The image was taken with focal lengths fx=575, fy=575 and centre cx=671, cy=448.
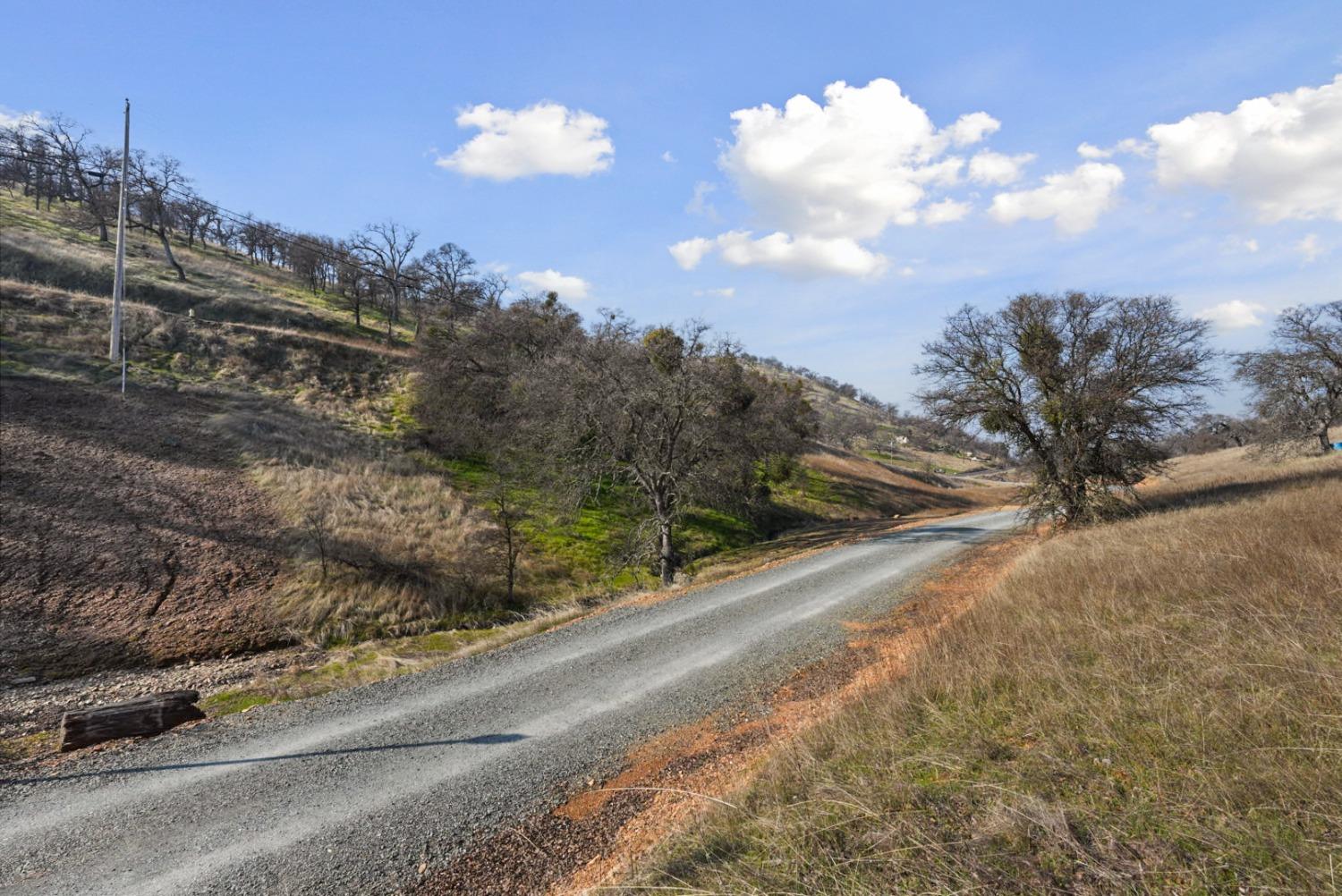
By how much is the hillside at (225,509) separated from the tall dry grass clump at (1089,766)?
14.2 m

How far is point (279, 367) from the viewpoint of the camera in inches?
1319

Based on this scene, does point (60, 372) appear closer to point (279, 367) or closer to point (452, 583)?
point (279, 367)

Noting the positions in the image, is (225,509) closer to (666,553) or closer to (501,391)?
(666,553)

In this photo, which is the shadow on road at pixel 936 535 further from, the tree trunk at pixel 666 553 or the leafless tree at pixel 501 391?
the leafless tree at pixel 501 391

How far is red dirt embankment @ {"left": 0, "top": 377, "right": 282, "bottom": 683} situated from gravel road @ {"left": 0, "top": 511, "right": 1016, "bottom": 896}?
292 inches

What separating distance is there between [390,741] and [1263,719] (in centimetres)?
881

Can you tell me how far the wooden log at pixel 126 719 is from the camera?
7.75m

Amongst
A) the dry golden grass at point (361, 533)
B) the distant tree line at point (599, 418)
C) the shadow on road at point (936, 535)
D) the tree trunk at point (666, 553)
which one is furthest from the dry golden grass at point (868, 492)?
the dry golden grass at point (361, 533)

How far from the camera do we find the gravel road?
5227mm

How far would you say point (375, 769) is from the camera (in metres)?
6.83

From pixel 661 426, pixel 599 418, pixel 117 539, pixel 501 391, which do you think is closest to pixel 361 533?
pixel 117 539

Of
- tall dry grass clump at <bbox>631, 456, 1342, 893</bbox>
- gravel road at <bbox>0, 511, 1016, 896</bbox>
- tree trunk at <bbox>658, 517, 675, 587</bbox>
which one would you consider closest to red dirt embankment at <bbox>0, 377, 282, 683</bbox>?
gravel road at <bbox>0, 511, 1016, 896</bbox>

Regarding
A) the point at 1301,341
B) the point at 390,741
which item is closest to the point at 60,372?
the point at 390,741

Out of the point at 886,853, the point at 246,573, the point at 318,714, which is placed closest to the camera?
the point at 886,853
